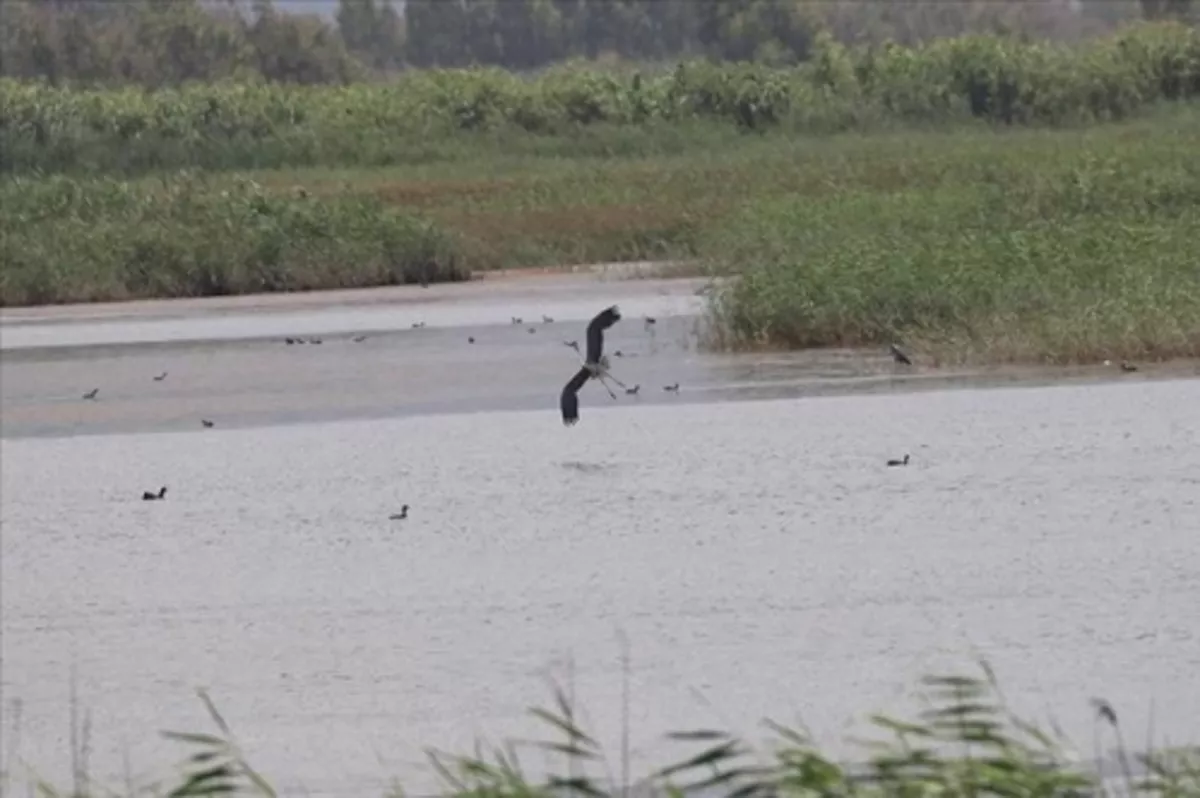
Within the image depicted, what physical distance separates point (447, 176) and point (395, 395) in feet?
63.8

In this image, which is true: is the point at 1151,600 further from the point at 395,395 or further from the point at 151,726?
the point at 395,395

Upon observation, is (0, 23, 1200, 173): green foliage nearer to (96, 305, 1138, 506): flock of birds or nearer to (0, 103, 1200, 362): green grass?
(0, 103, 1200, 362): green grass

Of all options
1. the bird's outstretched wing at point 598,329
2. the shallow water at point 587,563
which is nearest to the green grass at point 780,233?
the shallow water at point 587,563

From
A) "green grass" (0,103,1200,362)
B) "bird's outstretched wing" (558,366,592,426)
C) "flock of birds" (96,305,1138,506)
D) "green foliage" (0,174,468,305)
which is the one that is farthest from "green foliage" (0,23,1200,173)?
"bird's outstretched wing" (558,366,592,426)

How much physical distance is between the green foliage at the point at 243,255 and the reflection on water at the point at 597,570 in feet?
30.6

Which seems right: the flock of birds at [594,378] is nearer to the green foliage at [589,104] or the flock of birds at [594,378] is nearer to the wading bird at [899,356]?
the wading bird at [899,356]

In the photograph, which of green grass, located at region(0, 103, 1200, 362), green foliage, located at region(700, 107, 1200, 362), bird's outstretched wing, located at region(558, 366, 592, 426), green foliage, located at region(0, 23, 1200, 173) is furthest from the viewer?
green foliage, located at region(0, 23, 1200, 173)

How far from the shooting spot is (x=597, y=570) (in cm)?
998

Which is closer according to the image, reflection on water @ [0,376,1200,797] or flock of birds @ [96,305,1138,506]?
reflection on water @ [0,376,1200,797]

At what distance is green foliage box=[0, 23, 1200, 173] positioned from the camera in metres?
37.9

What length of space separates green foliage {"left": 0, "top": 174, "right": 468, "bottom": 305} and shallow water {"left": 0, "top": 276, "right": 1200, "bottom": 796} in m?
8.12

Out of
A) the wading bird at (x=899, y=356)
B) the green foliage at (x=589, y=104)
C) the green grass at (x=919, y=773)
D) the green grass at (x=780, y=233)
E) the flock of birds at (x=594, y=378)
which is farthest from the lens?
the green foliage at (x=589, y=104)

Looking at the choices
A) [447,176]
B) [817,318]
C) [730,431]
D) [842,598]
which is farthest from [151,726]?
[447,176]

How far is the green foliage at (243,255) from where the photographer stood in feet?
77.0
